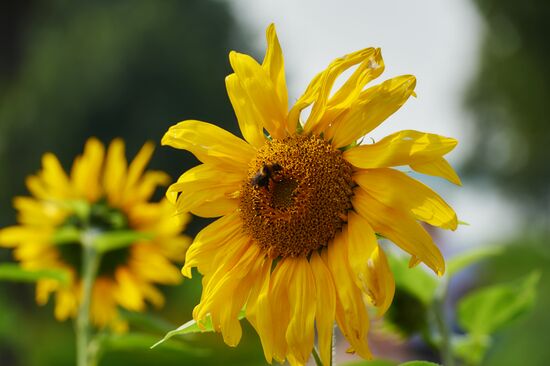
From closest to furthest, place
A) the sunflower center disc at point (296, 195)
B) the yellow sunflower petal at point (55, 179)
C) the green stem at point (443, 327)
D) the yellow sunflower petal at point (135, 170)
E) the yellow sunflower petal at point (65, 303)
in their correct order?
1. the sunflower center disc at point (296, 195)
2. the green stem at point (443, 327)
3. the yellow sunflower petal at point (135, 170)
4. the yellow sunflower petal at point (55, 179)
5. the yellow sunflower petal at point (65, 303)

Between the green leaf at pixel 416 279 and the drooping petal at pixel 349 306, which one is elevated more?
the drooping petal at pixel 349 306

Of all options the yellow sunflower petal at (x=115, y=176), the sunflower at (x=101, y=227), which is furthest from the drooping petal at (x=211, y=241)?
the yellow sunflower petal at (x=115, y=176)

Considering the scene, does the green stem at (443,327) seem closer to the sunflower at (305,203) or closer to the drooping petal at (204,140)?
the sunflower at (305,203)

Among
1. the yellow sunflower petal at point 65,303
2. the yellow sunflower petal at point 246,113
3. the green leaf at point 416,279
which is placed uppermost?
the yellow sunflower petal at point 246,113

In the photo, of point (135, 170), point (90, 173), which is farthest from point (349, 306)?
point (90, 173)

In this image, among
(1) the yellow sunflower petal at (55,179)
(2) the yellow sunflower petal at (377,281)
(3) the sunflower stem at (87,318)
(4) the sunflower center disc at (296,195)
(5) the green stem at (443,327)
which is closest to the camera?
(2) the yellow sunflower petal at (377,281)

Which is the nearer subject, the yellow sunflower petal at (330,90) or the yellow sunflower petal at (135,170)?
the yellow sunflower petal at (330,90)
